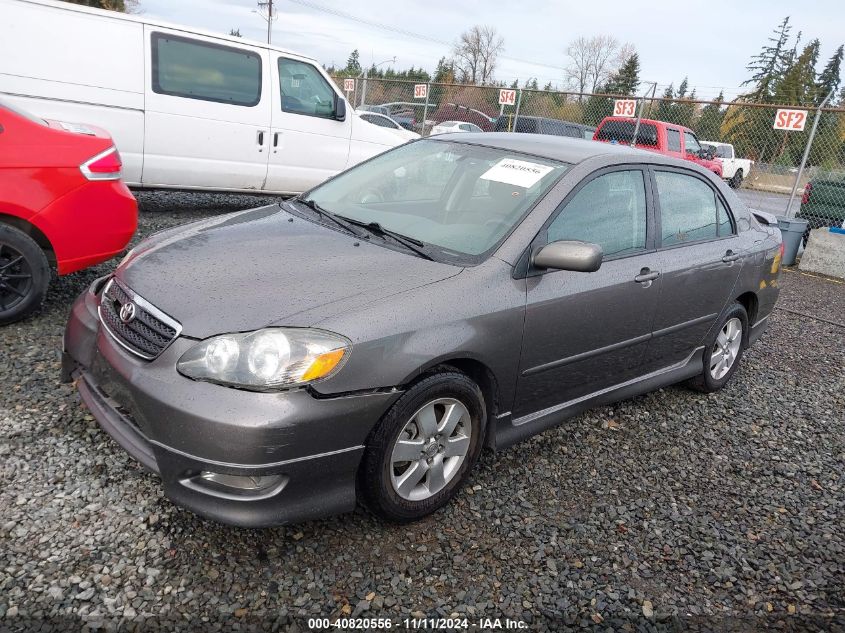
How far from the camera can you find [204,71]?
7.09 m

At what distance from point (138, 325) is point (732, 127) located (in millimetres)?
19677

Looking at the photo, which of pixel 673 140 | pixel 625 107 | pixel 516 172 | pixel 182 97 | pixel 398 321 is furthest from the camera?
pixel 673 140

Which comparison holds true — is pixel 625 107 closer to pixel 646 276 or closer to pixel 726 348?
pixel 726 348

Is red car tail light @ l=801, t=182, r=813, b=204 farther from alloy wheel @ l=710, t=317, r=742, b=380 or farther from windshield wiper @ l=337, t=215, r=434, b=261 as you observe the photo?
windshield wiper @ l=337, t=215, r=434, b=261

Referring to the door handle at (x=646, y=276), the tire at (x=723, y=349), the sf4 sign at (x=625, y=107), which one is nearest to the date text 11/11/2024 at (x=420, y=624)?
the door handle at (x=646, y=276)

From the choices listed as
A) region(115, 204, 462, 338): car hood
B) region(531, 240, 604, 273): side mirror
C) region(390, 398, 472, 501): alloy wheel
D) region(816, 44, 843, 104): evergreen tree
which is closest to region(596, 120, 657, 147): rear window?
region(531, 240, 604, 273): side mirror

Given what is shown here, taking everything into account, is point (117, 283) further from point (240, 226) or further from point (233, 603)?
point (233, 603)

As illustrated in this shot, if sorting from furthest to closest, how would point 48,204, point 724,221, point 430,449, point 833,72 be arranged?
point 833,72
point 724,221
point 48,204
point 430,449

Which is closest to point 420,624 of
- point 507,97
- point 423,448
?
point 423,448

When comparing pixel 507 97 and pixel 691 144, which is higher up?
pixel 507 97

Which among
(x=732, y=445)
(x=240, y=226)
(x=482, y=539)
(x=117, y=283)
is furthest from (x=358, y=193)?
(x=732, y=445)

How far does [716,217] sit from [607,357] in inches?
58.5

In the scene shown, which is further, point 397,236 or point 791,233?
point 791,233

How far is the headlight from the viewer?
7.31 feet
